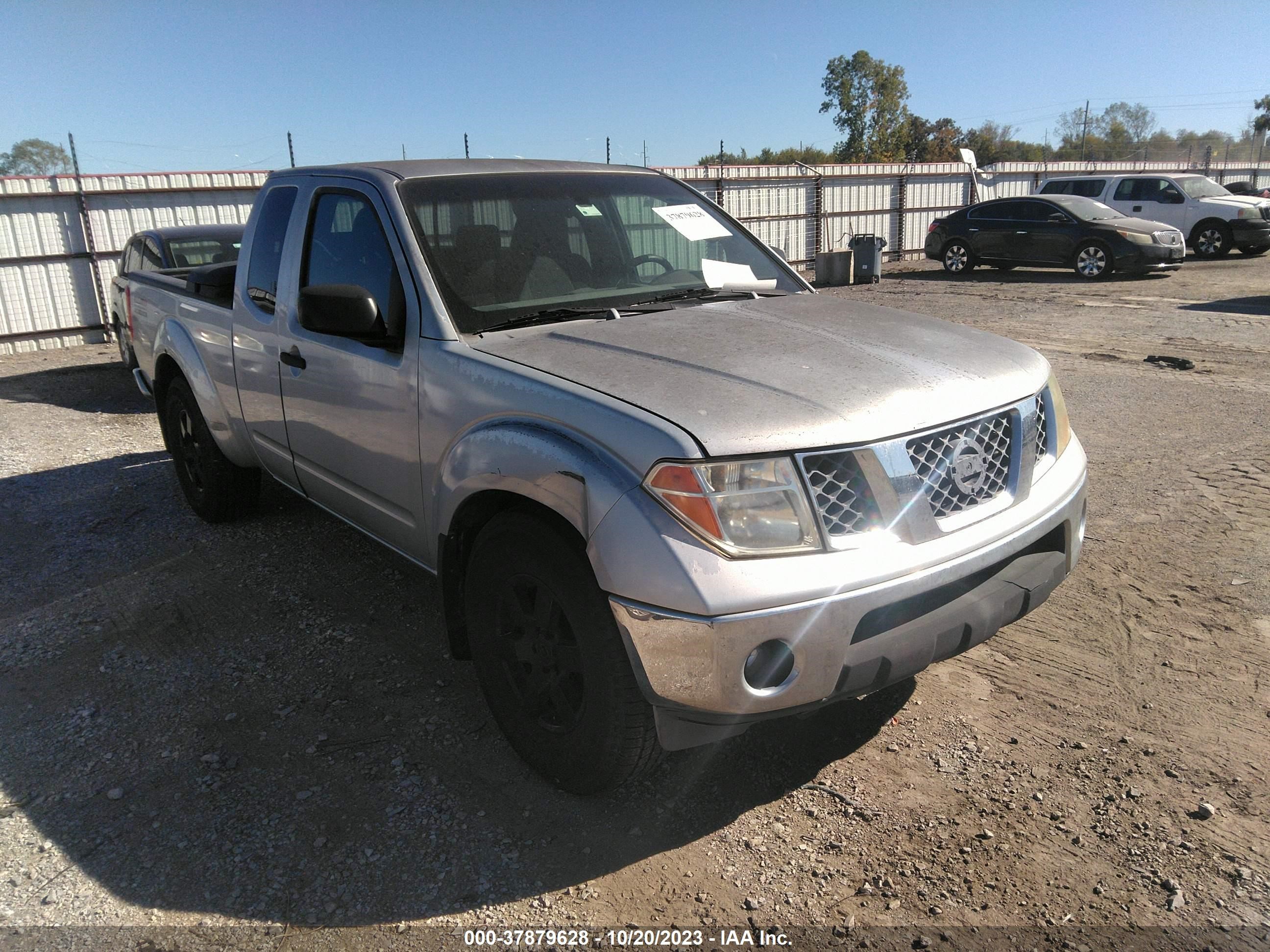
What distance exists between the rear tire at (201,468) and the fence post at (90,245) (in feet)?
32.8

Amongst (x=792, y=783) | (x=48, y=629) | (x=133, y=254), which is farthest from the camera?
(x=133, y=254)

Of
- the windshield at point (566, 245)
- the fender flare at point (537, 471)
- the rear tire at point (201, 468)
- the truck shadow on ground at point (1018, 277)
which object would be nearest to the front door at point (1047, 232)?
the truck shadow on ground at point (1018, 277)

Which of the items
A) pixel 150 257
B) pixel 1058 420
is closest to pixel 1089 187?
pixel 150 257

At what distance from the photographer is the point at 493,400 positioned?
2.75m

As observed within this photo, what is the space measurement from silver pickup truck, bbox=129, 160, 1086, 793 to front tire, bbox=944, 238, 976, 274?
17.0 meters

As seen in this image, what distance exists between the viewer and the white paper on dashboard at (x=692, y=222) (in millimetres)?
3883

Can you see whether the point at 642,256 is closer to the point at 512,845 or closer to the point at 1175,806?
the point at 512,845

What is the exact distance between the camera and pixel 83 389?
10.7m

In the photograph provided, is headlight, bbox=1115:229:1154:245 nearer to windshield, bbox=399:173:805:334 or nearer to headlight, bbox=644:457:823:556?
windshield, bbox=399:173:805:334

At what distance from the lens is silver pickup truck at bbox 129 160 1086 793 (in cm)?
225

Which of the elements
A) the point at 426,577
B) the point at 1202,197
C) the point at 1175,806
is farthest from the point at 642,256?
the point at 1202,197

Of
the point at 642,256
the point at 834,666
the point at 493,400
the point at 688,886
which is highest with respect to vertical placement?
the point at 642,256

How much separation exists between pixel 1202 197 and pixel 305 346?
73.8 feet

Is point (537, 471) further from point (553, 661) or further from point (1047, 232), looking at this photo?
point (1047, 232)
